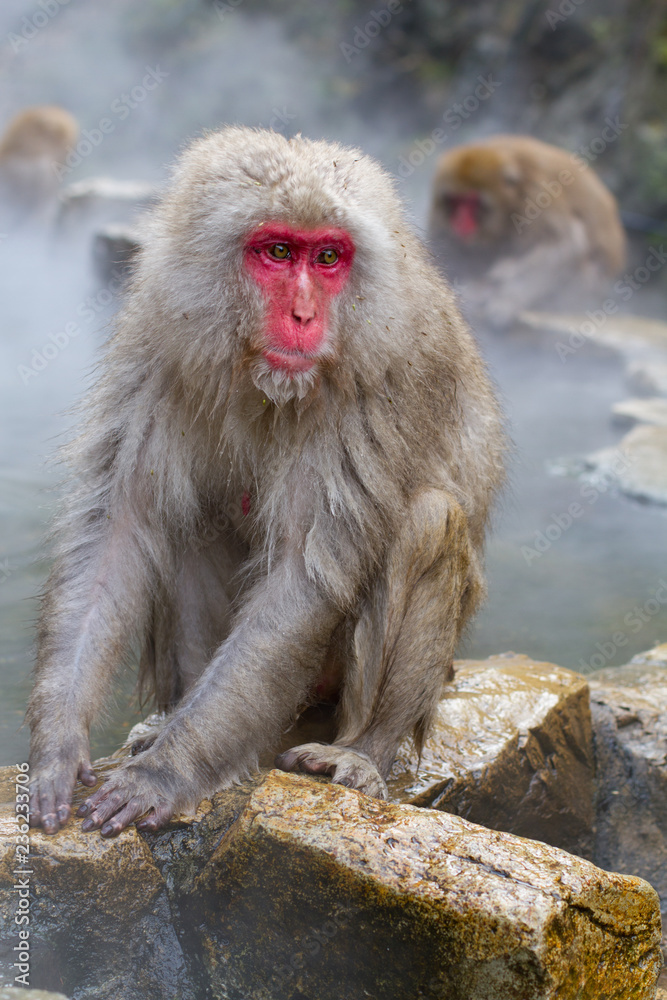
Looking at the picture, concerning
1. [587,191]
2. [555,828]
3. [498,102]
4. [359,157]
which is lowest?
[555,828]

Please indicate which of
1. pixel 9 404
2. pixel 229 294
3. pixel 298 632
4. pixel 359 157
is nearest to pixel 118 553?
pixel 298 632

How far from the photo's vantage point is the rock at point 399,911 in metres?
2.01

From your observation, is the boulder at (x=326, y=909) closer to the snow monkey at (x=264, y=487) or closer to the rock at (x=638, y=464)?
the snow monkey at (x=264, y=487)

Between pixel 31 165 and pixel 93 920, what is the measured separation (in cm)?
1206

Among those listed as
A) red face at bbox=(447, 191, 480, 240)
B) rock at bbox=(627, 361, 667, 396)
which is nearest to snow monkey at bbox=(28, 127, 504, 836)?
rock at bbox=(627, 361, 667, 396)

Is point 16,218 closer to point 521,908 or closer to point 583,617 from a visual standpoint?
point 583,617

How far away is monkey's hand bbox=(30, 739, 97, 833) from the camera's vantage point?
242 centimetres

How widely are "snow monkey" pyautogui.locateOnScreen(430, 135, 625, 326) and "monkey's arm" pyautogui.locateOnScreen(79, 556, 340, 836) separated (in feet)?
28.5

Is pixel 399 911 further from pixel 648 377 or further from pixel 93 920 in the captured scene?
pixel 648 377

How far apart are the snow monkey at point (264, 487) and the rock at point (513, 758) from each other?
0.15 m

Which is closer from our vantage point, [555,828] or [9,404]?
[555,828]

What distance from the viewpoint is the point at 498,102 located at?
53.9 ft

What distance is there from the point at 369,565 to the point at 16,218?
456 inches

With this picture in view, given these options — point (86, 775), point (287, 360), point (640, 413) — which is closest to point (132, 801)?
point (86, 775)
